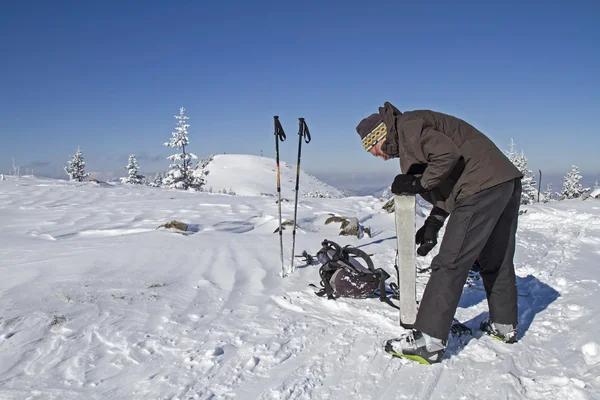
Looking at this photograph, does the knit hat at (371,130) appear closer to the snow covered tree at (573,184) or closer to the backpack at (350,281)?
the backpack at (350,281)

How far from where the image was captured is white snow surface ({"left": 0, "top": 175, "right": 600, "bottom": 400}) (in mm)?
2467

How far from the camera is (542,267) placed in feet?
18.7

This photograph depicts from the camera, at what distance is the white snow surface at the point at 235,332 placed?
2467mm

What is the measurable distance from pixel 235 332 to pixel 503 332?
2.23 meters

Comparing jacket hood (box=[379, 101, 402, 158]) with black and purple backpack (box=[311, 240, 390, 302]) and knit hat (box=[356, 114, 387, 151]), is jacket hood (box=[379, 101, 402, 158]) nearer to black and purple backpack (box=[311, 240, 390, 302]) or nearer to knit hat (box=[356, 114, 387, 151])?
knit hat (box=[356, 114, 387, 151])

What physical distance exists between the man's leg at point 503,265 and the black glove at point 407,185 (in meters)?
0.82

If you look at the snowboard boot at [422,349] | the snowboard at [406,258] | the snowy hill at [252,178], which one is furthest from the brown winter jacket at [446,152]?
the snowy hill at [252,178]

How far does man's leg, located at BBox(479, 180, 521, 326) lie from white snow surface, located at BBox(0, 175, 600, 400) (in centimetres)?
25

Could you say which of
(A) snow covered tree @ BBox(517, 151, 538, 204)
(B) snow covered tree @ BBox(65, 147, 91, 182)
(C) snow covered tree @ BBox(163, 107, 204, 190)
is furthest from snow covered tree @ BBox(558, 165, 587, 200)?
(B) snow covered tree @ BBox(65, 147, 91, 182)

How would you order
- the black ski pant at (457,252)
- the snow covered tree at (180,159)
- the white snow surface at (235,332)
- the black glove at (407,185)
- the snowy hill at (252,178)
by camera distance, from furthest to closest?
the snowy hill at (252,178)
the snow covered tree at (180,159)
the black glove at (407,185)
the black ski pant at (457,252)
the white snow surface at (235,332)

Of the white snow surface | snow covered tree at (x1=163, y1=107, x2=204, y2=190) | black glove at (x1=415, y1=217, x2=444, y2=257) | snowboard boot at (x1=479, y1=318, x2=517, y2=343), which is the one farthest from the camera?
snow covered tree at (x1=163, y1=107, x2=204, y2=190)

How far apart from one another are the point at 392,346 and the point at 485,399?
72 centimetres

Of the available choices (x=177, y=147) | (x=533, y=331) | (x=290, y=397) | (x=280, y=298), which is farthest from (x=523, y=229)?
(x=177, y=147)

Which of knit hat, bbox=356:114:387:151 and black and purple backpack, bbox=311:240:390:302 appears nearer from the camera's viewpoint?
knit hat, bbox=356:114:387:151
